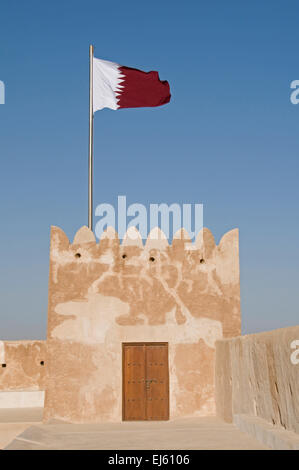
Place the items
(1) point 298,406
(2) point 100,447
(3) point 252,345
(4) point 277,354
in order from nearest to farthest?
(1) point 298,406 < (4) point 277,354 < (2) point 100,447 < (3) point 252,345

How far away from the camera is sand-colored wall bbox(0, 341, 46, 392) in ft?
59.3

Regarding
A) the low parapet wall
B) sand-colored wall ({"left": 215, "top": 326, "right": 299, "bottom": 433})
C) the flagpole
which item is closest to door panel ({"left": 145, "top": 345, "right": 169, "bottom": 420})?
sand-colored wall ({"left": 215, "top": 326, "right": 299, "bottom": 433})

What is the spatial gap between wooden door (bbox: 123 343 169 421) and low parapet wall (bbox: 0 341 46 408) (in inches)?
251

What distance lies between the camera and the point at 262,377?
27.9 feet

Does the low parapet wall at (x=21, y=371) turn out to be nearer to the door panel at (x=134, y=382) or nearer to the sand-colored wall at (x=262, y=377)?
the door panel at (x=134, y=382)

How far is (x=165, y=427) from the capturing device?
11062 millimetres

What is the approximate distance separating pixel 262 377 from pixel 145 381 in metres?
4.67

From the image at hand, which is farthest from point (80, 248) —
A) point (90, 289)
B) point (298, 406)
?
point (298, 406)

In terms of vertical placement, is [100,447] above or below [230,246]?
below

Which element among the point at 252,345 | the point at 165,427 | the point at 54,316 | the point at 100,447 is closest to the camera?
the point at 100,447

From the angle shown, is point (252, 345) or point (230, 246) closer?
point (252, 345)

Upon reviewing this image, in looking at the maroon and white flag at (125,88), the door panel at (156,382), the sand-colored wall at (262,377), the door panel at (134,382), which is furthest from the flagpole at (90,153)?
the sand-colored wall at (262,377)

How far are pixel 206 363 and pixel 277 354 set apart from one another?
539cm

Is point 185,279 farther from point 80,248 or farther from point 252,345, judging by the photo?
point 252,345
